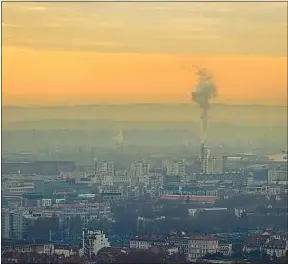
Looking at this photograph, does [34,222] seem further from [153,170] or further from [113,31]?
[113,31]

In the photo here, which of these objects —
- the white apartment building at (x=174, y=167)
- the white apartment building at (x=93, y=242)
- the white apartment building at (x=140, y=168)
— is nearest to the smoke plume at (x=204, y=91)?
the white apartment building at (x=174, y=167)

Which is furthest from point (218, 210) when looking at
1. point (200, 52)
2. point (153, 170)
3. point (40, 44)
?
point (40, 44)

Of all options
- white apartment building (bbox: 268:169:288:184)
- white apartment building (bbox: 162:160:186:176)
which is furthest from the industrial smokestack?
white apartment building (bbox: 268:169:288:184)

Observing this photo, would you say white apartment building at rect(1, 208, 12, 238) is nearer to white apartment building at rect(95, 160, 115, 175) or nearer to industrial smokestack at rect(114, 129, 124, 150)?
white apartment building at rect(95, 160, 115, 175)

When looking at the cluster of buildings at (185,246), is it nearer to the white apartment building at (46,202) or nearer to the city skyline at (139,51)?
the white apartment building at (46,202)

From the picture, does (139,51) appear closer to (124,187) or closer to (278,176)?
(124,187)

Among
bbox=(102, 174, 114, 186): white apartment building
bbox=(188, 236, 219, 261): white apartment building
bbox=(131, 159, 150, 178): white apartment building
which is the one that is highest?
bbox=(131, 159, 150, 178): white apartment building
